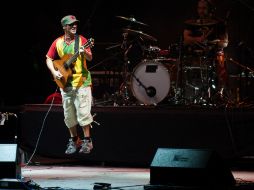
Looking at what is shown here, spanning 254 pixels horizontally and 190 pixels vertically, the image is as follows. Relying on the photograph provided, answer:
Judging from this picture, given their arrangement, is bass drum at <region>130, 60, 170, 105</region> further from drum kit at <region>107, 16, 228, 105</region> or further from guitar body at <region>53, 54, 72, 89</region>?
guitar body at <region>53, 54, 72, 89</region>

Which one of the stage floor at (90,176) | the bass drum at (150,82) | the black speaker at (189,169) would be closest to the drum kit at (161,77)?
the bass drum at (150,82)

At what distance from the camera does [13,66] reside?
1385cm

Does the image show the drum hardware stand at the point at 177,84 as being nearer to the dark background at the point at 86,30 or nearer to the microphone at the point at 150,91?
the microphone at the point at 150,91

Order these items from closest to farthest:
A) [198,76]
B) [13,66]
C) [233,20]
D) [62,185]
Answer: [62,185]
[198,76]
[13,66]
[233,20]

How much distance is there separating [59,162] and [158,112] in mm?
2424

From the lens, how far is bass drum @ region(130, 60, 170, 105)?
1222cm

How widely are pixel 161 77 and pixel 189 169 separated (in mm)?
5224

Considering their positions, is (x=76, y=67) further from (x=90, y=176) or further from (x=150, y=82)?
(x=150, y=82)

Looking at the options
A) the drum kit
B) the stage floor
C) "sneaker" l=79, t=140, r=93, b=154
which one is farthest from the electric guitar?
the drum kit

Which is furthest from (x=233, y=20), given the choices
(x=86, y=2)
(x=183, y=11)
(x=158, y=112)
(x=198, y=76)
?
(x=158, y=112)

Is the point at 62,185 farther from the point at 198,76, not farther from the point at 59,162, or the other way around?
the point at 198,76

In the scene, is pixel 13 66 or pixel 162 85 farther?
pixel 13 66

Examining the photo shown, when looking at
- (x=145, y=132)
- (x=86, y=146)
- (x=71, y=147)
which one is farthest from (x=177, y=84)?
(x=71, y=147)

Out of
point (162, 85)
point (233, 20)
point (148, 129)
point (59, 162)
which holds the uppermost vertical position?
→ point (233, 20)
